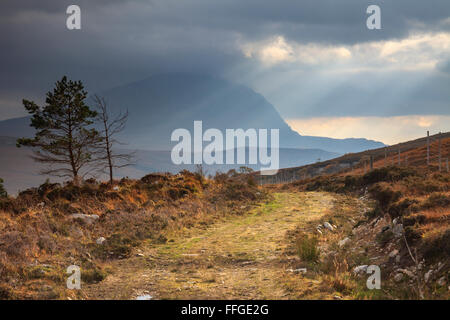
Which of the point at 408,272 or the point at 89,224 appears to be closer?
the point at 408,272

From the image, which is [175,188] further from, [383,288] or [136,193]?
[383,288]

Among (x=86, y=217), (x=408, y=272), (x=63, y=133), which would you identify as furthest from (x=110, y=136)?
(x=408, y=272)

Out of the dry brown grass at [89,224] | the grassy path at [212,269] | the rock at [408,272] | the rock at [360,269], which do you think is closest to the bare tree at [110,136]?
the dry brown grass at [89,224]

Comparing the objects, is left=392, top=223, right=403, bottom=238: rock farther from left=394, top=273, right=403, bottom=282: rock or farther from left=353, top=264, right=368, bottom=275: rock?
left=394, top=273, right=403, bottom=282: rock

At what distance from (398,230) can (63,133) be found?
25.9m

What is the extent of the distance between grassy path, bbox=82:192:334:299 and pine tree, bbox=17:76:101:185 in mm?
17246

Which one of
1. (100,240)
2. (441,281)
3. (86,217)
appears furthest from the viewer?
(86,217)

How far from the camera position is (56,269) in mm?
8664

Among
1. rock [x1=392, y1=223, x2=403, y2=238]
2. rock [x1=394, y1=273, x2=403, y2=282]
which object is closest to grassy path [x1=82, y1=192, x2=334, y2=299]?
rock [x1=394, y1=273, x2=403, y2=282]

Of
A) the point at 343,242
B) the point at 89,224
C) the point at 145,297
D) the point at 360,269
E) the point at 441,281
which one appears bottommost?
the point at 145,297

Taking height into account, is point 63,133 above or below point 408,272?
above

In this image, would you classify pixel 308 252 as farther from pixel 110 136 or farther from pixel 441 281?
pixel 110 136

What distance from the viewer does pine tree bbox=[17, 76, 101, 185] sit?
27828 millimetres

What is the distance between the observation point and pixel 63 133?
28.3 m
